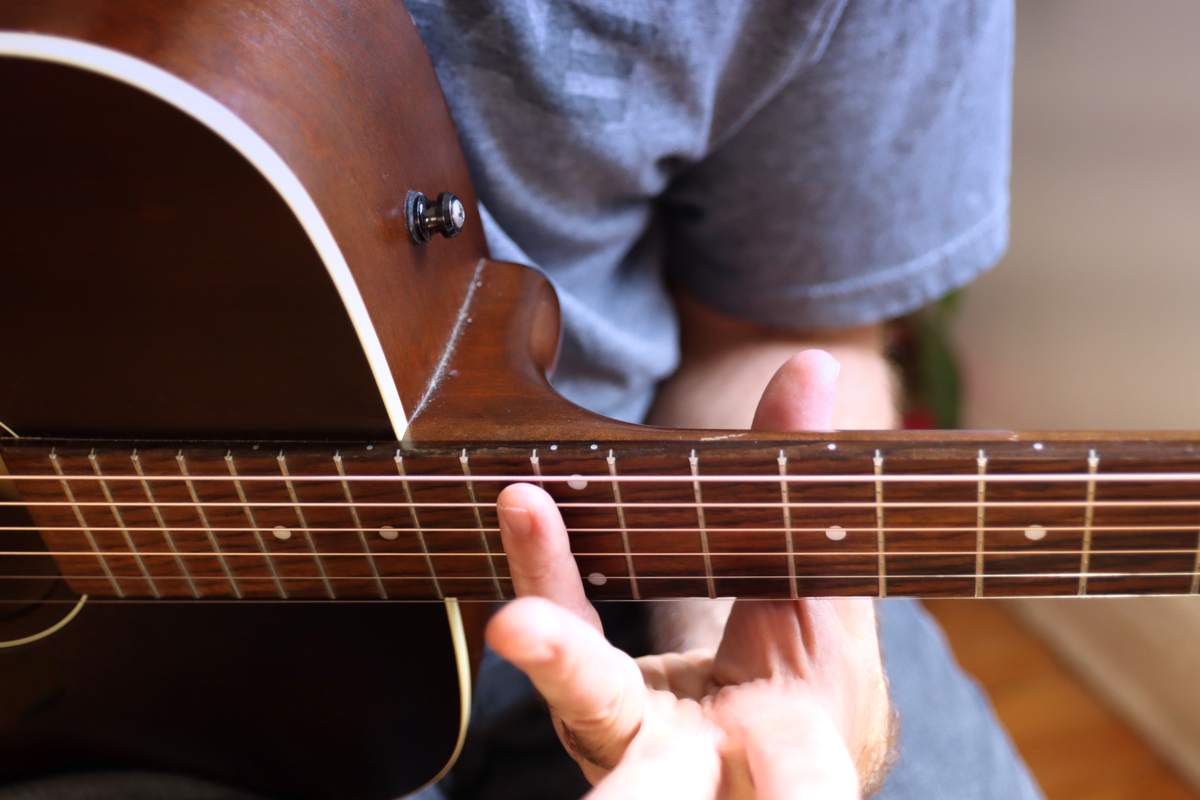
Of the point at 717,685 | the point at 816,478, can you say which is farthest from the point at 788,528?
the point at 717,685

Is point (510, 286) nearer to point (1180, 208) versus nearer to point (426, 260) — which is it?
point (426, 260)

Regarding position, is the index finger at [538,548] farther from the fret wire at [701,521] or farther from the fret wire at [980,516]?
the fret wire at [980,516]

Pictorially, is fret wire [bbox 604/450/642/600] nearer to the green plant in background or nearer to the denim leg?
the denim leg

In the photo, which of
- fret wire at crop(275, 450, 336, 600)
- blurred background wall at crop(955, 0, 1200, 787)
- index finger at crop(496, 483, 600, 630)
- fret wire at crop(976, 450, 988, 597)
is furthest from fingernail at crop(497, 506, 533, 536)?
blurred background wall at crop(955, 0, 1200, 787)

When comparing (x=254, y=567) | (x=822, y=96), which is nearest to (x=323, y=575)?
(x=254, y=567)

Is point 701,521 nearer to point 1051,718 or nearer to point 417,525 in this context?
point 417,525
